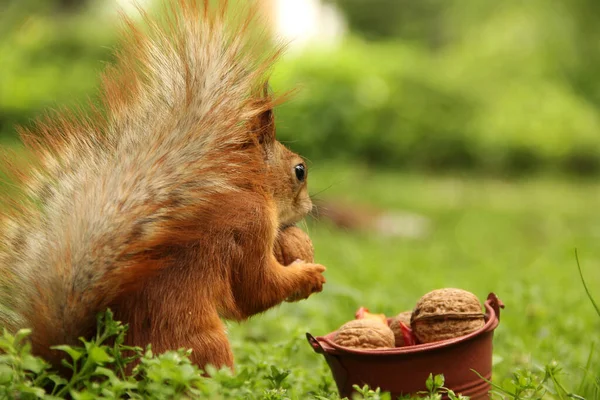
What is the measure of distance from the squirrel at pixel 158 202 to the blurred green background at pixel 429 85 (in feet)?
13.4

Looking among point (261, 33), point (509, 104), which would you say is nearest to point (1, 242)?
point (261, 33)

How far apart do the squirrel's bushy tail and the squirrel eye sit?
0.18 m

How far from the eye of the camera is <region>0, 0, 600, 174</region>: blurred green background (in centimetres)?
974

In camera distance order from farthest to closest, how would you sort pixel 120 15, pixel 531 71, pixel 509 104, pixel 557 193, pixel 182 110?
pixel 531 71
pixel 509 104
pixel 557 193
pixel 120 15
pixel 182 110

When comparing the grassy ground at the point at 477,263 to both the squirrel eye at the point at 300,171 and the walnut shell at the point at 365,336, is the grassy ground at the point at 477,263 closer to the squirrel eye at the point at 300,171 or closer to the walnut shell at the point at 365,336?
the walnut shell at the point at 365,336

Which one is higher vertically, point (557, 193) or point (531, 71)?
point (531, 71)

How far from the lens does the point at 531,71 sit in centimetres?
1812

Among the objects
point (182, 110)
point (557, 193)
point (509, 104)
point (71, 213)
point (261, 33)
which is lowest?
point (557, 193)

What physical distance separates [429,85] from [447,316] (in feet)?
37.9

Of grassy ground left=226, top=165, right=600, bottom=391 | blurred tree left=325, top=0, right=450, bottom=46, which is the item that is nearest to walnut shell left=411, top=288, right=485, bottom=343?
grassy ground left=226, top=165, right=600, bottom=391

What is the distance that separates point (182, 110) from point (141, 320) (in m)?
0.62

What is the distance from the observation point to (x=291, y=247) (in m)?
2.66

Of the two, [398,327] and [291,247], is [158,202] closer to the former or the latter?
[291,247]

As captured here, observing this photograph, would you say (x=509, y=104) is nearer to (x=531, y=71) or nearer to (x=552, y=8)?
(x=531, y=71)
